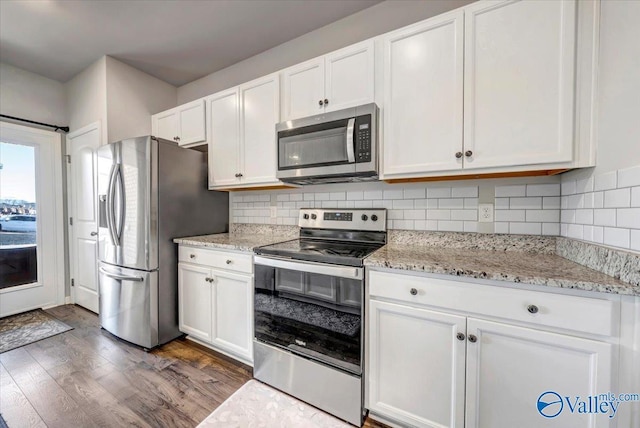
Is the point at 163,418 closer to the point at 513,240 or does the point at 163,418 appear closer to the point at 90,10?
the point at 513,240

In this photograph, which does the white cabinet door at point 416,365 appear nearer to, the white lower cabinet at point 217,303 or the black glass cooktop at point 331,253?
the black glass cooktop at point 331,253

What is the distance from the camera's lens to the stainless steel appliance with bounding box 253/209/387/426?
1.38 meters

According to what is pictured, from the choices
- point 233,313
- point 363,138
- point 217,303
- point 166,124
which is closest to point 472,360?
point 363,138

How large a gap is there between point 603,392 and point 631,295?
1.24 feet

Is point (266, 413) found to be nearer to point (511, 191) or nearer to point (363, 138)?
point (363, 138)

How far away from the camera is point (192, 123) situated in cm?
250

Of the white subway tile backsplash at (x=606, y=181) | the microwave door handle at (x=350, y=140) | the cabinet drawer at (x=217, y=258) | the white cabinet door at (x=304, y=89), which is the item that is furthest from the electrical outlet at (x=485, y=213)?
the cabinet drawer at (x=217, y=258)

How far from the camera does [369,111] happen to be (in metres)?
1.57

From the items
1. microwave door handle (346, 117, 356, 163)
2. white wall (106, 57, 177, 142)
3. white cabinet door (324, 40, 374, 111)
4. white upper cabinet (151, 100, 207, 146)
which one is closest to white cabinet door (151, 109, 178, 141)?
white upper cabinet (151, 100, 207, 146)

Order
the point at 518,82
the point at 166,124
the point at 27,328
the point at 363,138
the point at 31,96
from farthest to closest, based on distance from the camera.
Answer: the point at 31,96
the point at 166,124
the point at 27,328
the point at 363,138
the point at 518,82

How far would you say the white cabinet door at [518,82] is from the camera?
118 centimetres

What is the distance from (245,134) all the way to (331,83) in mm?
846

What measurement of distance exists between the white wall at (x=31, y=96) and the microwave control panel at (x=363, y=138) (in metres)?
3.65

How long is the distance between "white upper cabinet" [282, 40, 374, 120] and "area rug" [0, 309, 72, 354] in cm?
295
